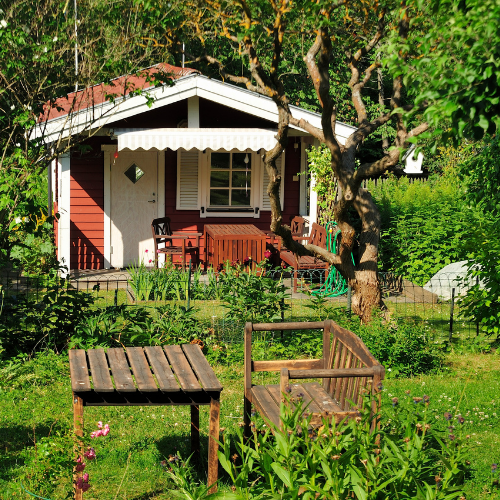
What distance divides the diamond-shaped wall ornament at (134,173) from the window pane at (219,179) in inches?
54.6

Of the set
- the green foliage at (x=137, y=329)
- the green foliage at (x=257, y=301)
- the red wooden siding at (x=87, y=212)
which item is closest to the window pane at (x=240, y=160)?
the red wooden siding at (x=87, y=212)

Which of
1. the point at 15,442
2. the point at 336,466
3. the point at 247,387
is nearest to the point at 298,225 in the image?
the point at 247,387

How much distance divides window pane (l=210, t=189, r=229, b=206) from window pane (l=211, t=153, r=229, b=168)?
0.50 m

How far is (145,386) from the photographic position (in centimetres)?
415

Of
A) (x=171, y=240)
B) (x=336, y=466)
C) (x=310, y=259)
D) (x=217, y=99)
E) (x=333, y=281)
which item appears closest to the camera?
(x=336, y=466)

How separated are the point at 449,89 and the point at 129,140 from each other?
9.15 m

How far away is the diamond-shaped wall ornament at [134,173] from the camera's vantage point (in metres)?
13.6

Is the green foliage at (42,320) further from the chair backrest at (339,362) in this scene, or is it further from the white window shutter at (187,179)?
the white window shutter at (187,179)

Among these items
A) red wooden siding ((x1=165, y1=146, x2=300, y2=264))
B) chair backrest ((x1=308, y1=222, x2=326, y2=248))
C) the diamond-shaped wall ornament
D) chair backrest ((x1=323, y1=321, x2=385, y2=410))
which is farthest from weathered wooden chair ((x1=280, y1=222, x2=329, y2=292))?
chair backrest ((x1=323, y1=321, x2=385, y2=410))

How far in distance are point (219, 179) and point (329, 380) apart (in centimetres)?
901

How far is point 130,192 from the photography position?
1359 cm

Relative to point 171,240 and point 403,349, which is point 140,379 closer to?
point 403,349

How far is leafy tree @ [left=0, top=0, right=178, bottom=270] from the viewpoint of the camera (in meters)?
6.88

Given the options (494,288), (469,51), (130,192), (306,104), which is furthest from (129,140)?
(306,104)
